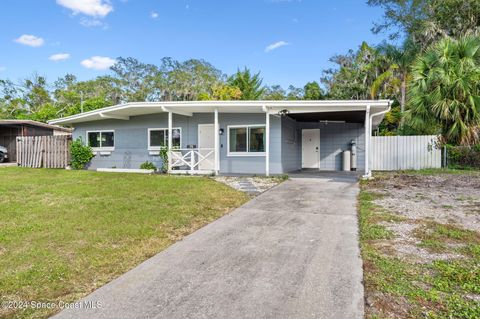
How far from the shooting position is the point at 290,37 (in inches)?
1081

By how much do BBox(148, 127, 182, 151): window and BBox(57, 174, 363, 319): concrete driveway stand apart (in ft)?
27.5

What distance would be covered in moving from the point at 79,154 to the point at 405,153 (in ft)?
47.4

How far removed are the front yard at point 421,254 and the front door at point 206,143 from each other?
22.4 feet

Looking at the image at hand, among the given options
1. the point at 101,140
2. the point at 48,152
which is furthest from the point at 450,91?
the point at 48,152

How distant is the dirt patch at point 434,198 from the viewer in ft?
18.3

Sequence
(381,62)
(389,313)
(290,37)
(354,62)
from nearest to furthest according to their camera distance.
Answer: (389,313), (381,62), (290,37), (354,62)

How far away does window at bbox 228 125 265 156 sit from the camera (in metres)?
12.0

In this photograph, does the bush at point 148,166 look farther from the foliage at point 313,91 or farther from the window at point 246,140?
the foliage at point 313,91

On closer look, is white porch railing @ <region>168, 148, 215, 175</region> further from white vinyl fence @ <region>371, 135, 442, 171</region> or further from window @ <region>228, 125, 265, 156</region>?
white vinyl fence @ <region>371, 135, 442, 171</region>

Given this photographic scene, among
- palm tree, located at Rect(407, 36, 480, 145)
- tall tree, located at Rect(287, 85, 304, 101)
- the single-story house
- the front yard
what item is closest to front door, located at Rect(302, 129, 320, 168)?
palm tree, located at Rect(407, 36, 480, 145)

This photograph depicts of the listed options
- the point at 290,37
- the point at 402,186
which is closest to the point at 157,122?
the point at 402,186

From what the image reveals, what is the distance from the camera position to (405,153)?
14.8 m

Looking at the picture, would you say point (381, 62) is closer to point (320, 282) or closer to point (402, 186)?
point (402, 186)

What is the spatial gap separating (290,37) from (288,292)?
2735 centimetres
